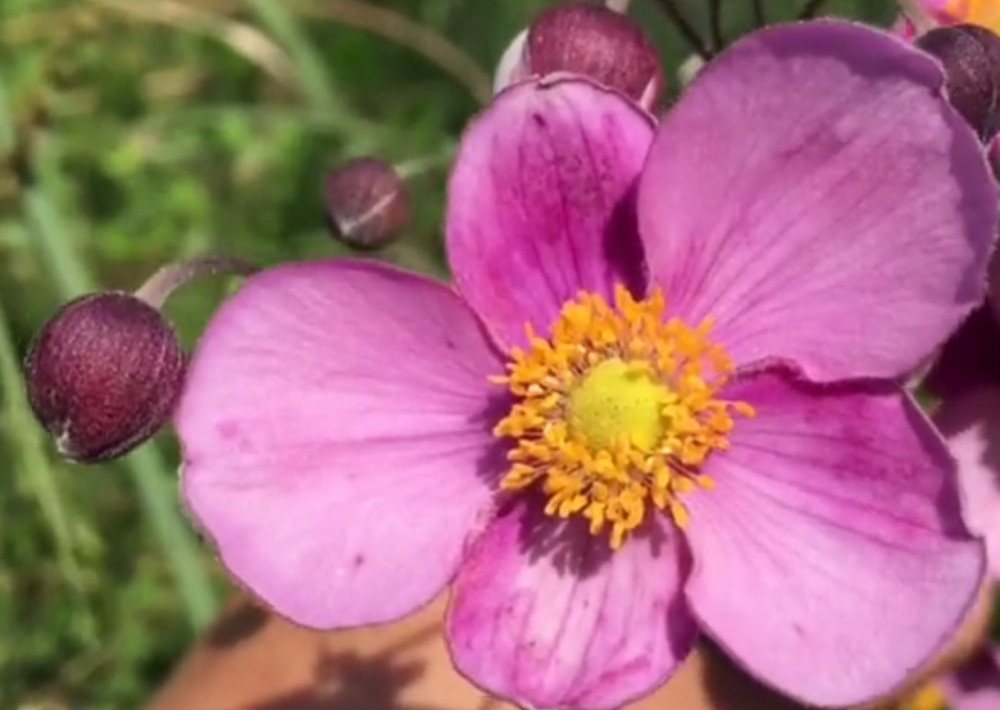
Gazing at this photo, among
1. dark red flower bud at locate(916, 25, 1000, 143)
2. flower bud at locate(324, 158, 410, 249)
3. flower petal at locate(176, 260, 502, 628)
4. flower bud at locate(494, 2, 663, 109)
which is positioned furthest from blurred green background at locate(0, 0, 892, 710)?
dark red flower bud at locate(916, 25, 1000, 143)

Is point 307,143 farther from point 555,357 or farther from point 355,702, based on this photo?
point 555,357

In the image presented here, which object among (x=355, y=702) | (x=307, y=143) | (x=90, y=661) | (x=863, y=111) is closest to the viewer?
(x=863, y=111)

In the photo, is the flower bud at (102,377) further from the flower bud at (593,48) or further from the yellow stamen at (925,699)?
the yellow stamen at (925,699)

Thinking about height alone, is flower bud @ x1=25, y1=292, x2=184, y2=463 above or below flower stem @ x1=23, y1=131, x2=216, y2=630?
above

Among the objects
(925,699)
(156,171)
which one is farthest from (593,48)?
(156,171)

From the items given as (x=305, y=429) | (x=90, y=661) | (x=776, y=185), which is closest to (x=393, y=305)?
(x=305, y=429)

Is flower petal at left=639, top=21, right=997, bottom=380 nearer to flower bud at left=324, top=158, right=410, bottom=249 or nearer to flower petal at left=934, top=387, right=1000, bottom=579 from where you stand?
flower petal at left=934, top=387, right=1000, bottom=579

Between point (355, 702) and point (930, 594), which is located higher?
point (930, 594)
